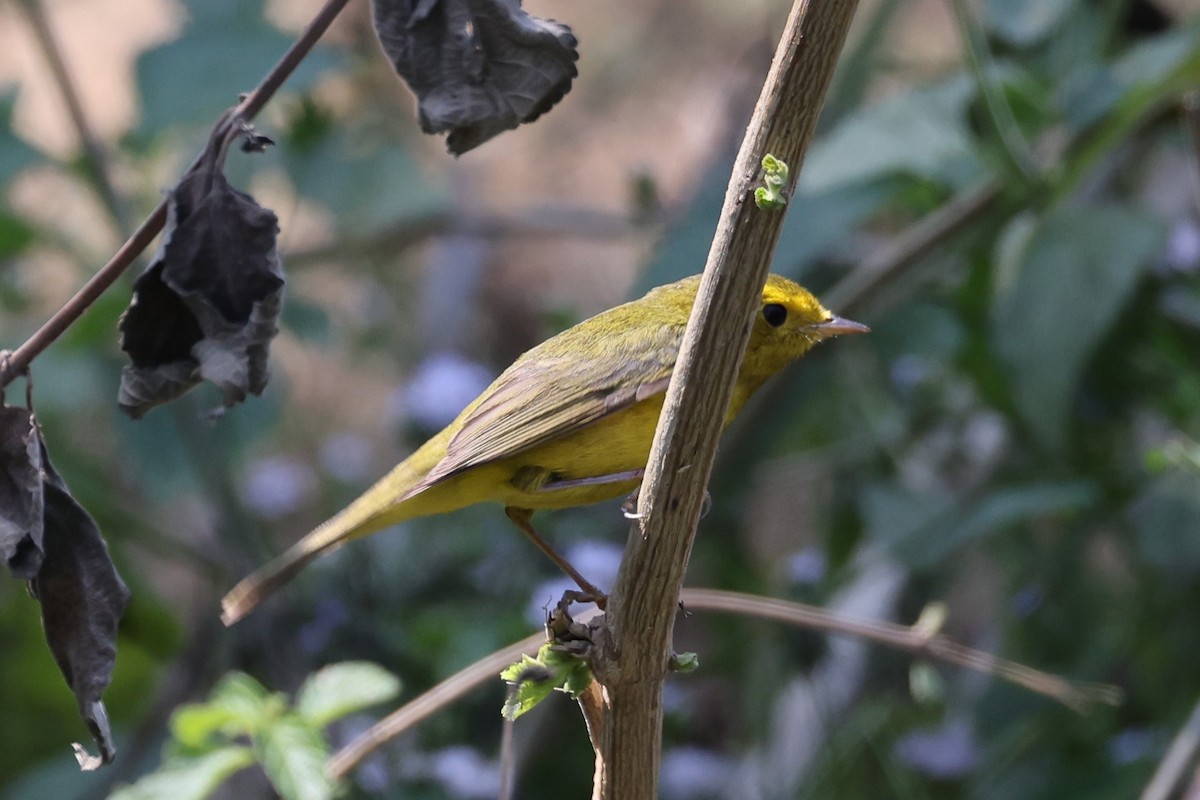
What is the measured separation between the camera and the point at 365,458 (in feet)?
16.6

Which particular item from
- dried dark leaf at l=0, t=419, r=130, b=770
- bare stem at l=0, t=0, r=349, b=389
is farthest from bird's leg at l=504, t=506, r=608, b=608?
bare stem at l=0, t=0, r=349, b=389

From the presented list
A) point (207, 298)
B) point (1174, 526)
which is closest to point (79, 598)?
point (207, 298)

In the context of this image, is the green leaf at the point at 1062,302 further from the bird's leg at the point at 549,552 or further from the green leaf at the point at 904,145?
the bird's leg at the point at 549,552

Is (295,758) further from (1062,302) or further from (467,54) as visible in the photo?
(1062,302)

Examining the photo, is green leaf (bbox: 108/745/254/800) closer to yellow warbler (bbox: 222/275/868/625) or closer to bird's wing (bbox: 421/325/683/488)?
yellow warbler (bbox: 222/275/868/625)

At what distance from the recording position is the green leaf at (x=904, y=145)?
293 centimetres

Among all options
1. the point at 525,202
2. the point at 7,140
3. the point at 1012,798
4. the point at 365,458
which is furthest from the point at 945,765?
the point at 525,202

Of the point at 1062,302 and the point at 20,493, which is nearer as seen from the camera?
the point at 20,493

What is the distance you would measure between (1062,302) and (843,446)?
1262mm

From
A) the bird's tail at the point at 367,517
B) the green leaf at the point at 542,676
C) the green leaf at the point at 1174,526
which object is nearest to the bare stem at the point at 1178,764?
the green leaf at the point at 1174,526

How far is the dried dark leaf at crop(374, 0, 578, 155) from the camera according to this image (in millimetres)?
1272

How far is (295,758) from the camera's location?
5.71ft

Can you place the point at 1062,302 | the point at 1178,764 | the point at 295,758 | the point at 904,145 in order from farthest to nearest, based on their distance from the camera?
the point at 904,145, the point at 1062,302, the point at 1178,764, the point at 295,758

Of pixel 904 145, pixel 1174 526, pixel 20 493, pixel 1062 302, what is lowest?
pixel 1174 526
